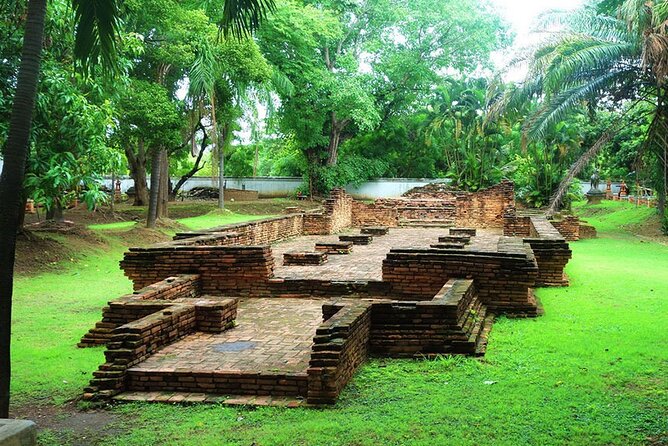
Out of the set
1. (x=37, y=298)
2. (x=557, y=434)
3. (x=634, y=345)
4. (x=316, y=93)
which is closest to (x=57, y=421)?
(x=557, y=434)

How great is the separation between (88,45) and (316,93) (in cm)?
2422

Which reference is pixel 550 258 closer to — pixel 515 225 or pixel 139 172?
pixel 515 225

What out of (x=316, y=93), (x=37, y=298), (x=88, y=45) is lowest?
(x=37, y=298)

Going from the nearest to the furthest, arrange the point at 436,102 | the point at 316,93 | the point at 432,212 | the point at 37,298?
1. the point at 37,298
2. the point at 432,212
3. the point at 316,93
4. the point at 436,102

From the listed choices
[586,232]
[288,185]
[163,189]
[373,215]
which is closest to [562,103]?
[586,232]

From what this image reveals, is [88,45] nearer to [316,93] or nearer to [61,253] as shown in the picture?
[61,253]

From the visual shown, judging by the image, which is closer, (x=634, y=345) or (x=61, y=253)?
(x=634, y=345)

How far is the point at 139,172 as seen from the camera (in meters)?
26.7

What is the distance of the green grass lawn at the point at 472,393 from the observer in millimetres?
4461

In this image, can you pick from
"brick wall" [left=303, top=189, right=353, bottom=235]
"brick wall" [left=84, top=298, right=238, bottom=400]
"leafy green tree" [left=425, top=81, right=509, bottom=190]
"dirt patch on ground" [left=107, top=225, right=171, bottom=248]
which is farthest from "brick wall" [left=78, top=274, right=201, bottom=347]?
"leafy green tree" [left=425, top=81, right=509, bottom=190]

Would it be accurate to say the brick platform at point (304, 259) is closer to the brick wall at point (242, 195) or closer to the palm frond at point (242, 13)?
the palm frond at point (242, 13)

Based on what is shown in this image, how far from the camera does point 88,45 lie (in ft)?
17.6

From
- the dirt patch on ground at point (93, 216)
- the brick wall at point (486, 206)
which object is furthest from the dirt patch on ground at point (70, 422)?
the brick wall at point (486, 206)

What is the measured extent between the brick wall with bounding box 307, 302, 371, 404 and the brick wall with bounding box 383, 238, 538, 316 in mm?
2370
